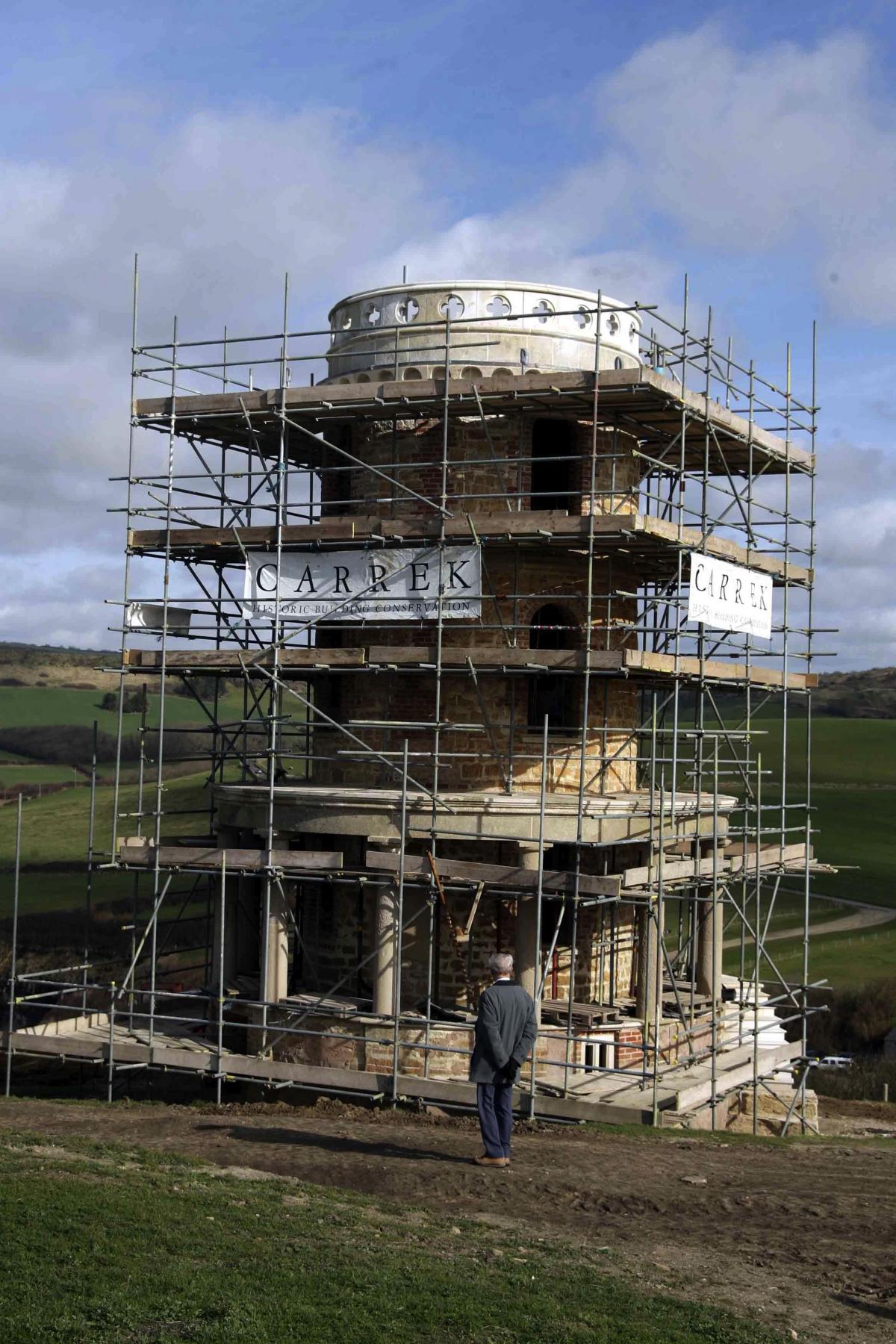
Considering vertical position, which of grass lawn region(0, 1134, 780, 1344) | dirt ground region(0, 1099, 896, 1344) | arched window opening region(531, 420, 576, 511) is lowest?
dirt ground region(0, 1099, 896, 1344)

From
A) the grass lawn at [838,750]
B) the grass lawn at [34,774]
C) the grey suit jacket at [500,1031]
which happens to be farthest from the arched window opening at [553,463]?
the grass lawn at [34,774]

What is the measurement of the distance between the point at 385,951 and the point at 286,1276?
410 inches

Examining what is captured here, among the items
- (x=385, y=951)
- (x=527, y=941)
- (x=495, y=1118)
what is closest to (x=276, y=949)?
(x=385, y=951)

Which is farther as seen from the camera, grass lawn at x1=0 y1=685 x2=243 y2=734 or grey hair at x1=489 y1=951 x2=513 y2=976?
grass lawn at x1=0 y1=685 x2=243 y2=734

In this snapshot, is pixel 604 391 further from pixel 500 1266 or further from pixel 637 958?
pixel 500 1266

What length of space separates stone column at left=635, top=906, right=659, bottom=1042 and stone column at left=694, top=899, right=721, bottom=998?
2.37m

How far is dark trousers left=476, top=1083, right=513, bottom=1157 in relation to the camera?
1532 centimetres

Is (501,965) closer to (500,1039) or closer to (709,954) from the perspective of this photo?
(500,1039)

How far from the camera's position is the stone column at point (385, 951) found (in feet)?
70.1

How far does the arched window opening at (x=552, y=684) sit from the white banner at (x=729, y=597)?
2357 mm

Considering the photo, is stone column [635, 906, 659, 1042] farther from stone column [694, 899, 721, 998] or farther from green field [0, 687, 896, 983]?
green field [0, 687, 896, 983]

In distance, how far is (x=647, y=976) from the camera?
73.3 feet

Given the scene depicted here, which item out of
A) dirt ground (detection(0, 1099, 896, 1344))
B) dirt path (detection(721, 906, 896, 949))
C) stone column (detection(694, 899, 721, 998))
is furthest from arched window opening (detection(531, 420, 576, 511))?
dirt path (detection(721, 906, 896, 949))

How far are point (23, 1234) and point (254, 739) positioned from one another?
42953 mm
